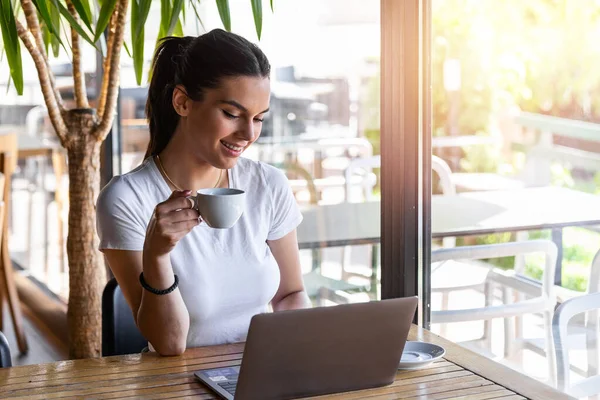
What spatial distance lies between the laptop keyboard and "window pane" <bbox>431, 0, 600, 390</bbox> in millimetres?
821

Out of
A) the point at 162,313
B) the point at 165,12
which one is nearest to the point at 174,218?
the point at 162,313

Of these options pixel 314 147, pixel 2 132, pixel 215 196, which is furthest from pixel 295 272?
pixel 2 132

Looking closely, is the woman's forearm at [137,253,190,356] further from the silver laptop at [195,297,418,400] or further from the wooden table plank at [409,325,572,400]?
the wooden table plank at [409,325,572,400]

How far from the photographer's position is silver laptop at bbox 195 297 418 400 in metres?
1.48

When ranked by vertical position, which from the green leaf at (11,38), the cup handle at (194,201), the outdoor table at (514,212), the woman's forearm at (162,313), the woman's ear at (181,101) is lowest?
the woman's forearm at (162,313)

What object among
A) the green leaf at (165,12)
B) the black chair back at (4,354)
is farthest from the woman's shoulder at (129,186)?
the green leaf at (165,12)

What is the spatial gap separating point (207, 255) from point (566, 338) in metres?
0.84

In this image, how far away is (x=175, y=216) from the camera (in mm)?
1744

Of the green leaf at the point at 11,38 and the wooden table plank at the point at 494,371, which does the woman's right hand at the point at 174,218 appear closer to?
the wooden table plank at the point at 494,371

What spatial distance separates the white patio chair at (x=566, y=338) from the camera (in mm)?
2016

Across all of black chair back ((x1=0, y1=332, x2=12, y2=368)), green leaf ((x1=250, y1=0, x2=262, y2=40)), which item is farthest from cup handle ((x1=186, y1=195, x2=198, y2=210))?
green leaf ((x1=250, y1=0, x2=262, y2=40))

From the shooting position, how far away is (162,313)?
1908 millimetres

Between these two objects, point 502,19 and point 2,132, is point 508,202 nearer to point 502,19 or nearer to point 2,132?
point 502,19

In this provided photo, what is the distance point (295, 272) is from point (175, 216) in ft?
2.00
